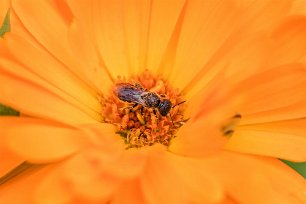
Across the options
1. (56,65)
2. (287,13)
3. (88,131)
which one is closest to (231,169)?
(88,131)

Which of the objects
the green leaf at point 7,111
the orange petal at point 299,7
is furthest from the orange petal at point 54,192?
the orange petal at point 299,7

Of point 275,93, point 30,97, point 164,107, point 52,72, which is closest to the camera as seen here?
point 30,97

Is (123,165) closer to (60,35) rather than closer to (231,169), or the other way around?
(231,169)

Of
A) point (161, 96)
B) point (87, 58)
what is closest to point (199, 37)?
point (161, 96)

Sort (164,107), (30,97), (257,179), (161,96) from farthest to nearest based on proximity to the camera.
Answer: (161,96)
(164,107)
(30,97)
(257,179)

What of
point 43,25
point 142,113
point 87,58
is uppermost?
point 43,25

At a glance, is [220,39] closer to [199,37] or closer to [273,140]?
[199,37]
